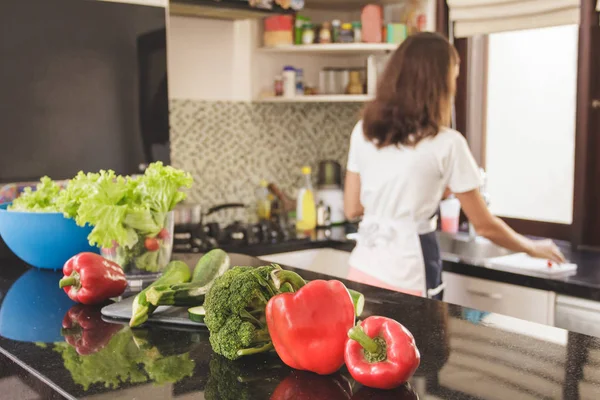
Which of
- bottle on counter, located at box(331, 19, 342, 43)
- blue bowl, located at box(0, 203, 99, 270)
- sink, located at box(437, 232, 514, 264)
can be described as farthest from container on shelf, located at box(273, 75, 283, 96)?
blue bowl, located at box(0, 203, 99, 270)

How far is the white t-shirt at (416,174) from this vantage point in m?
2.36

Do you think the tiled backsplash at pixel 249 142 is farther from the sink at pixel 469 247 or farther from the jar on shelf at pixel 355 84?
the sink at pixel 469 247

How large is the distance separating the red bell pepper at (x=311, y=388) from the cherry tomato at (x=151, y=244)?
76cm

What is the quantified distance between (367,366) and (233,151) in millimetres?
2777

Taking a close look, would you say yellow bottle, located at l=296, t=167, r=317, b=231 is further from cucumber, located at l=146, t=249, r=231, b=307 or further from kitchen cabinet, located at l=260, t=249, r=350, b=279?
Answer: cucumber, located at l=146, t=249, r=231, b=307

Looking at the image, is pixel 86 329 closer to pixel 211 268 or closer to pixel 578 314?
pixel 211 268

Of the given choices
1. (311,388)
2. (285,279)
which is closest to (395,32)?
(285,279)

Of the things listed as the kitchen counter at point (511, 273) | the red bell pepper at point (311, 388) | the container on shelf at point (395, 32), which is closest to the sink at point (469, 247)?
the kitchen counter at point (511, 273)

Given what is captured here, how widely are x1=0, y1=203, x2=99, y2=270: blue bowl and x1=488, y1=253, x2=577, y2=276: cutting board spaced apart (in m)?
1.47

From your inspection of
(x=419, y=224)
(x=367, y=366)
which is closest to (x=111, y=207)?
(x=367, y=366)

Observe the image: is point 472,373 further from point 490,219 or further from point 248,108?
point 248,108

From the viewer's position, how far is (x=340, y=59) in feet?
13.5

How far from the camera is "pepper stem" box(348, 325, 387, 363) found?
1.08m

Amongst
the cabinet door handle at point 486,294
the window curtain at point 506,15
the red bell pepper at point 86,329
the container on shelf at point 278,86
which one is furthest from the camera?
the container on shelf at point 278,86
